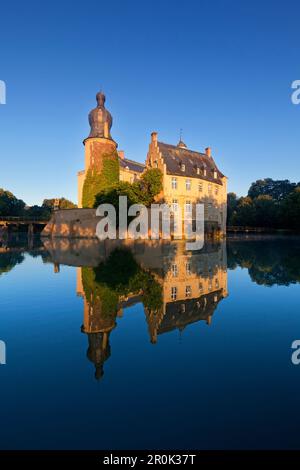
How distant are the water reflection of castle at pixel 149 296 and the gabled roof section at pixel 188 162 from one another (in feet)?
101

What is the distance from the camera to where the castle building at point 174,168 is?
42.9 meters

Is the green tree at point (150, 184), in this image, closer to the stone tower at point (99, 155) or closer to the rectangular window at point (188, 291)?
the stone tower at point (99, 155)

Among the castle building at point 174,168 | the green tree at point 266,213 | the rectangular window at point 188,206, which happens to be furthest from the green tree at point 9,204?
the green tree at point 266,213

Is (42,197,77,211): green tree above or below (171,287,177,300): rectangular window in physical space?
above

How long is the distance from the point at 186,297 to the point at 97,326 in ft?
12.2

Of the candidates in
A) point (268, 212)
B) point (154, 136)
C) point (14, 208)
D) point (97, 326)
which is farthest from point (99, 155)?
point (14, 208)

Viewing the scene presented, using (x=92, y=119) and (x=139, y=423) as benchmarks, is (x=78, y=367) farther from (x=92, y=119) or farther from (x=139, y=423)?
(x=92, y=119)

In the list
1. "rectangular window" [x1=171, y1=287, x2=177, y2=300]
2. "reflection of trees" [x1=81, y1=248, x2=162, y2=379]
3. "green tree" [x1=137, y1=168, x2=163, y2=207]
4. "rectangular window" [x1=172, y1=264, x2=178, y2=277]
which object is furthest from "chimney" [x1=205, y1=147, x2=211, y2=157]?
"rectangular window" [x1=171, y1=287, x2=177, y2=300]

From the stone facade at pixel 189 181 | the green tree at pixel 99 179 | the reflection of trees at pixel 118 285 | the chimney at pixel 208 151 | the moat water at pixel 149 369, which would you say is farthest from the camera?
the chimney at pixel 208 151

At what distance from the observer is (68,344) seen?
6.00 m

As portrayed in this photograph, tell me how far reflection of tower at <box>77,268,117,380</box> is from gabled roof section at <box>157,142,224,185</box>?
34967mm

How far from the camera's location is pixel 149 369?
4.86m

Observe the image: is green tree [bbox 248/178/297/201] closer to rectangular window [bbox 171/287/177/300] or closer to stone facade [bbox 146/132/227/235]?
stone facade [bbox 146/132/227/235]

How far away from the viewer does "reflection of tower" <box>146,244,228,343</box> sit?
7391mm
